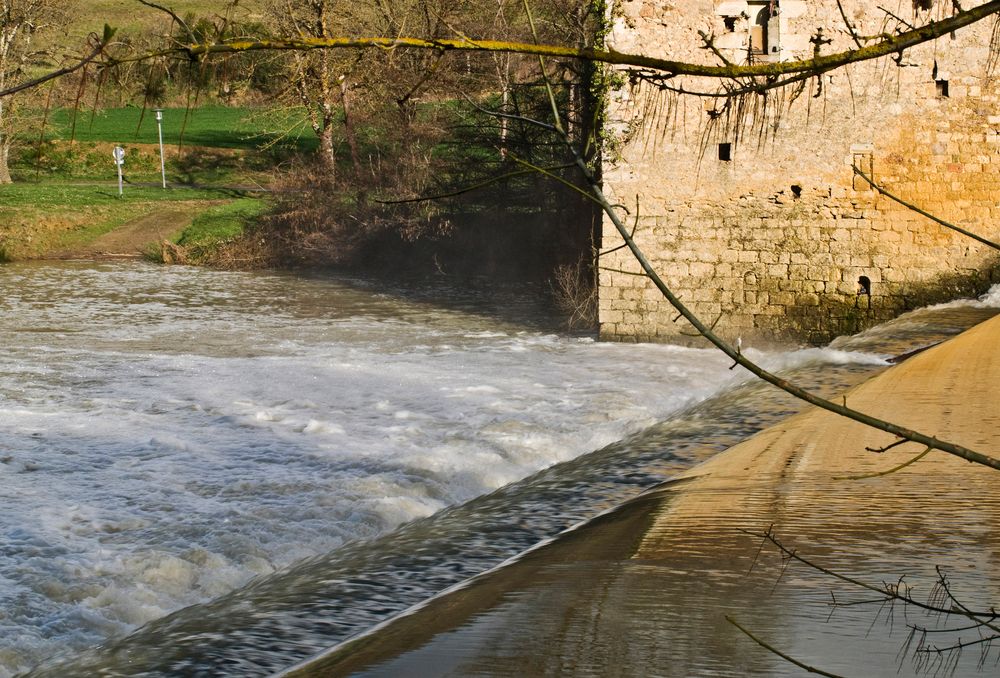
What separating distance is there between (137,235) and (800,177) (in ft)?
48.6

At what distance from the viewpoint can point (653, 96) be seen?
11.2 metres

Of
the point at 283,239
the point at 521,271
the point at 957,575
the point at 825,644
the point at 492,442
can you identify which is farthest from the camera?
the point at 283,239

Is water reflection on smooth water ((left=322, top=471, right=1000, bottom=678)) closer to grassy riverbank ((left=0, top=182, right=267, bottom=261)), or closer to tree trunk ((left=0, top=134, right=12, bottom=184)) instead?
grassy riverbank ((left=0, top=182, right=267, bottom=261))

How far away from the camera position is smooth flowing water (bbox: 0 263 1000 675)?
14.8 ft

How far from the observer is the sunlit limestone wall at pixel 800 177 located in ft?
35.0

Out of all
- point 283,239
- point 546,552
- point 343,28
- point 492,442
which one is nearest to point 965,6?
point 492,442

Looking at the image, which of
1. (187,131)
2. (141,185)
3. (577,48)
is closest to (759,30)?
(577,48)

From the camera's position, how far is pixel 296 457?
7.37 meters

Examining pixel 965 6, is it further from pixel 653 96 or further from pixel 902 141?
pixel 653 96

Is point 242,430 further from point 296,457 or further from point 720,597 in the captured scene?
point 720,597

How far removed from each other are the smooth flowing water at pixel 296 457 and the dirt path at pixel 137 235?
24.7 feet

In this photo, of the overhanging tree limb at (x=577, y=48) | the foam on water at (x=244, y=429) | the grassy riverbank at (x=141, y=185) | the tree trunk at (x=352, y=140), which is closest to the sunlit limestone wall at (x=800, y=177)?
the foam on water at (x=244, y=429)

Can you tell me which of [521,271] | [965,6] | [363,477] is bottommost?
[363,477]

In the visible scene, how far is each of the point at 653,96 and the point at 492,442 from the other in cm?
496
